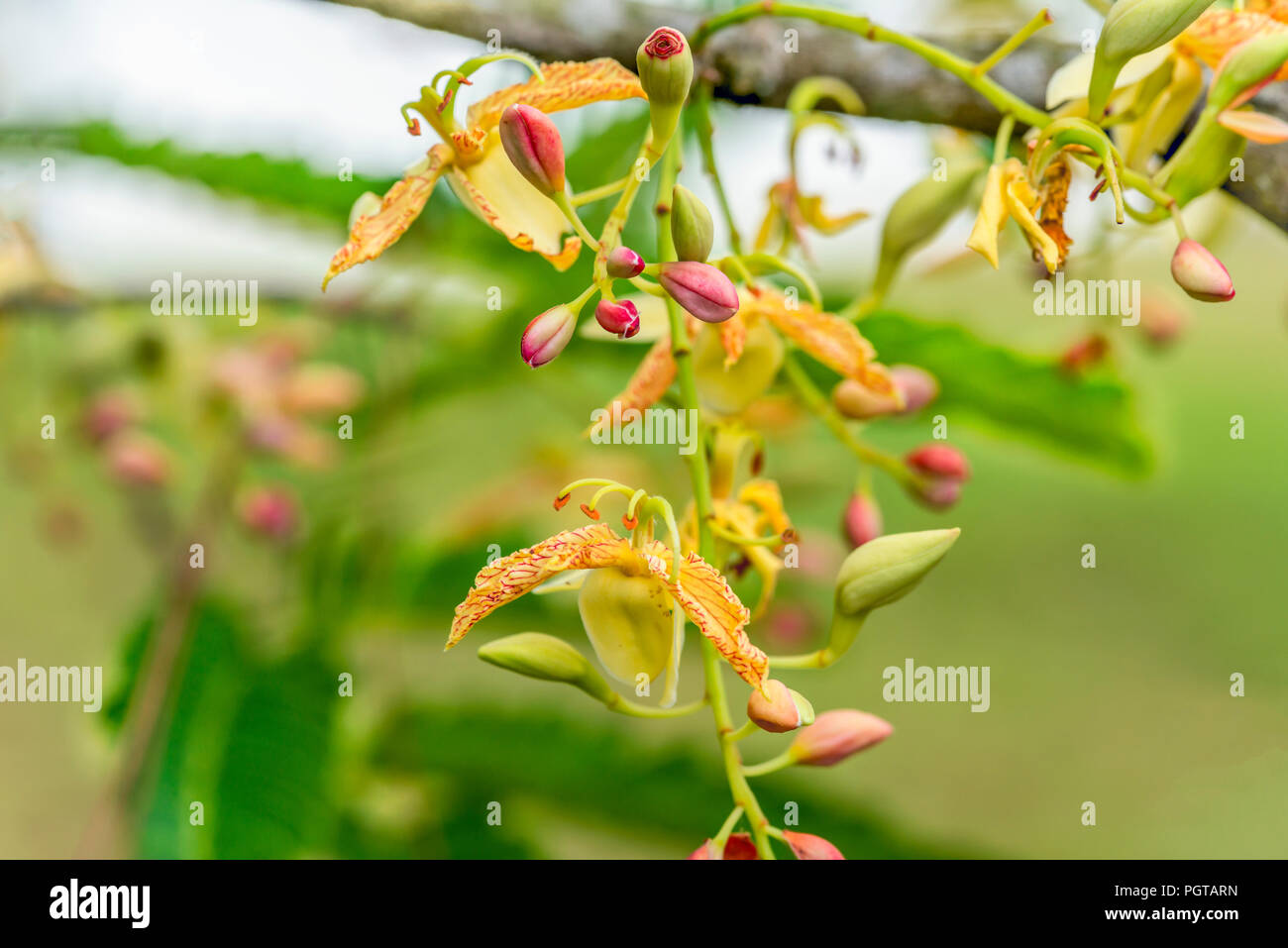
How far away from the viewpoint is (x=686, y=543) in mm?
348

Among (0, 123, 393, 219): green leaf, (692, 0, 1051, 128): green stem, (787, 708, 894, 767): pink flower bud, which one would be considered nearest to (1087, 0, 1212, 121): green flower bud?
(692, 0, 1051, 128): green stem

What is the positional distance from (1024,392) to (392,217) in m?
0.39

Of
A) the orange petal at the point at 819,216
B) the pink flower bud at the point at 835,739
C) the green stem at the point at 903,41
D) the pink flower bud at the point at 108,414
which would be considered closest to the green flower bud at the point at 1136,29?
the green stem at the point at 903,41

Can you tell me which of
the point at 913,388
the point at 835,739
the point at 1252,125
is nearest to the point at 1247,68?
the point at 1252,125

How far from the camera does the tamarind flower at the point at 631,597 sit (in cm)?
29

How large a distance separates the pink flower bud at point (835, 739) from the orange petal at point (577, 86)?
228 mm

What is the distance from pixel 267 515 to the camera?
0.79 metres

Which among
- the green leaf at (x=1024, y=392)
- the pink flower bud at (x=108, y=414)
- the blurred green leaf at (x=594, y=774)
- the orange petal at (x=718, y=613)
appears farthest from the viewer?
the pink flower bud at (x=108, y=414)

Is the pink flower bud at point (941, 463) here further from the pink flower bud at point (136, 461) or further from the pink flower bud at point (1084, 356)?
the pink flower bud at point (136, 461)

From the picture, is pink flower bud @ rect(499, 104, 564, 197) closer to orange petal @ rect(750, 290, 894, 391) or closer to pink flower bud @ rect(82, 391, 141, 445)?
orange petal @ rect(750, 290, 894, 391)

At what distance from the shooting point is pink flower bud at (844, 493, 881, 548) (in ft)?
1.55
